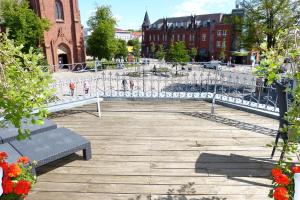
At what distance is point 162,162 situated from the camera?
4230 millimetres

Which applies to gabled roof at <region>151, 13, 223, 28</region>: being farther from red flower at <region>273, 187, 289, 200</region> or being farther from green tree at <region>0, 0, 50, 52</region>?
red flower at <region>273, 187, 289, 200</region>

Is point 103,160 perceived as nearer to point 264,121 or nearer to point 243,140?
point 243,140

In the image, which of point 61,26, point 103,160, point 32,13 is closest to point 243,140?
point 103,160

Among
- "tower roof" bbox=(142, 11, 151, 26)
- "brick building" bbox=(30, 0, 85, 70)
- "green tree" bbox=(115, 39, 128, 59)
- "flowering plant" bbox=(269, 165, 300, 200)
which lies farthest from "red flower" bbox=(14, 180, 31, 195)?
"tower roof" bbox=(142, 11, 151, 26)

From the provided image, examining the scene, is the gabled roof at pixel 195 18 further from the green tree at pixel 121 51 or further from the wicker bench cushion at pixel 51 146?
the wicker bench cushion at pixel 51 146

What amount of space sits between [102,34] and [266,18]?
24.5 metres

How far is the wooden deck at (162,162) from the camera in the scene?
3.41 meters

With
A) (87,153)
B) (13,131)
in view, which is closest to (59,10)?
(13,131)

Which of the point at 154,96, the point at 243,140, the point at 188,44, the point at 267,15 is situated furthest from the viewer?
the point at 188,44

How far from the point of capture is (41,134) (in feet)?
14.0

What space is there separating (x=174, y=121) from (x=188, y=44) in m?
57.4

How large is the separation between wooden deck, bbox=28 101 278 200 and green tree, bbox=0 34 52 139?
5.18 ft

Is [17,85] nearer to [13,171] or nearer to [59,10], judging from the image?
[13,171]

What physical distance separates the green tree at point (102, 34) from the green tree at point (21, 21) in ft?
28.0
